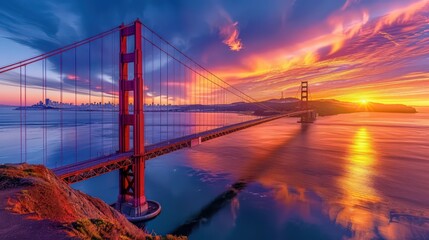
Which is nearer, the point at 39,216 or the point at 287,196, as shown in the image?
the point at 39,216

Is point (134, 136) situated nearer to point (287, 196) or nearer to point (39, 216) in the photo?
point (39, 216)

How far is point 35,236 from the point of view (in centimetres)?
434

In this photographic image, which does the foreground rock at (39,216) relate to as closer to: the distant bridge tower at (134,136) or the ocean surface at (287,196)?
the distant bridge tower at (134,136)

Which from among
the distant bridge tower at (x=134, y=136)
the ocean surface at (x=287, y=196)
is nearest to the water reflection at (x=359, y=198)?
the ocean surface at (x=287, y=196)

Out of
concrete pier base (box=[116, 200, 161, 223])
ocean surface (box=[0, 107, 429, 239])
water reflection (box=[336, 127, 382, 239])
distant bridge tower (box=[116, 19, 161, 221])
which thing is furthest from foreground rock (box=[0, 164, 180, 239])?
water reflection (box=[336, 127, 382, 239])

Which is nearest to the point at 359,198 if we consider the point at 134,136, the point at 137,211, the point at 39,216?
the point at 137,211

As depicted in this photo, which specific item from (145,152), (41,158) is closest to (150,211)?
(145,152)

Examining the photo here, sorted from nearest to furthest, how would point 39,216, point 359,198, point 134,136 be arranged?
point 39,216
point 134,136
point 359,198

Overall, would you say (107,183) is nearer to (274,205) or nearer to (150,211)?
(150,211)

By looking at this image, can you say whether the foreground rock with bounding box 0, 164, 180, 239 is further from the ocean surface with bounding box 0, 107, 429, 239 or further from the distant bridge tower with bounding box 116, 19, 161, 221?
the ocean surface with bounding box 0, 107, 429, 239

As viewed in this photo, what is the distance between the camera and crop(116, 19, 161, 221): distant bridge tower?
15328 millimetres

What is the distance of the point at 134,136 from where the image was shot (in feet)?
50.0

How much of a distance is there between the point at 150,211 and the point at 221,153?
81.6 feet

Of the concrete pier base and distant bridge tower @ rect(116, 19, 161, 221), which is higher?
distant bridge tower @ rect(116, 19, 161, 221)
